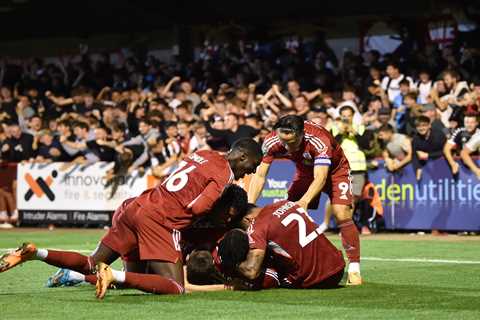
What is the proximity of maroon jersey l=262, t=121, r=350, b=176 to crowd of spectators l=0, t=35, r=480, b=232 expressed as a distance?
21.3 ft

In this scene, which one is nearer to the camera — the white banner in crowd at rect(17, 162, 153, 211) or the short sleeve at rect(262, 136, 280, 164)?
the short sleeve at rect(262, 136, 280, 164)

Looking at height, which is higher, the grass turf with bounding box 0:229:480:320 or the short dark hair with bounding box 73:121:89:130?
the short dark hair with bounding box 73:121:89:130

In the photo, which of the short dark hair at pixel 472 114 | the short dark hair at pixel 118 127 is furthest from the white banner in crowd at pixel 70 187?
the short dark hair at pixel 472 114

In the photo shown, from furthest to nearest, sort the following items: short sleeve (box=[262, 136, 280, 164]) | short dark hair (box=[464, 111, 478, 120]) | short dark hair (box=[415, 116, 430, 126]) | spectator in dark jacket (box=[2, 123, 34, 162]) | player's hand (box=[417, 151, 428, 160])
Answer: spectator in dark jacket (box=[2, 123, 34, 162]) → player's hand (box=[417, 151, 428, 160]) → short dark hair (box=[415, 116, 430, 126]) → short dark hair (box=[464, 111, 478, 120]) → short sleeve (box=[262, 136, 280, 164])

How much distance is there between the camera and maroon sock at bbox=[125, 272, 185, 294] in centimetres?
1052

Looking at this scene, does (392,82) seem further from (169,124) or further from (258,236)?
(258,236)

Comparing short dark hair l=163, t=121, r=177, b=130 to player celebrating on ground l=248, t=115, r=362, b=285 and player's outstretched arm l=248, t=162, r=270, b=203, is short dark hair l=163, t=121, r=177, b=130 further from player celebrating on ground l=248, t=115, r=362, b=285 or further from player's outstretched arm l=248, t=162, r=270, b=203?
player celebrating on ground l=248, t=115, r=362, b=285

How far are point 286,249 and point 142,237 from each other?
1439 millimetres

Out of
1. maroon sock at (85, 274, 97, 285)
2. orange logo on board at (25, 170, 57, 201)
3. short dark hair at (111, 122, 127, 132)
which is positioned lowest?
orange logo on board at (25, 170, 57, 201)

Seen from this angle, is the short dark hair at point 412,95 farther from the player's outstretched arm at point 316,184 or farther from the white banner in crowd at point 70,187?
the player's outstretched arm at point 316,184

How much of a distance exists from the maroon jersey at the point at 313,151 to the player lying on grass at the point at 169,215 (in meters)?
1.64

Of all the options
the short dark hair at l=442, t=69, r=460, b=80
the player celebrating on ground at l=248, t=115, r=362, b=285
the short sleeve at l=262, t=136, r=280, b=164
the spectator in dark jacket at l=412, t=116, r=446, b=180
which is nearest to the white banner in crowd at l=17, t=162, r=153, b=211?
the spectator in dark jacket at l=412, t=116, r=446, b=180

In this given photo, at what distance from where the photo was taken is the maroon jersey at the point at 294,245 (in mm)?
11008

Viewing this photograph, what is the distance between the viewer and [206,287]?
11234 millimetres
